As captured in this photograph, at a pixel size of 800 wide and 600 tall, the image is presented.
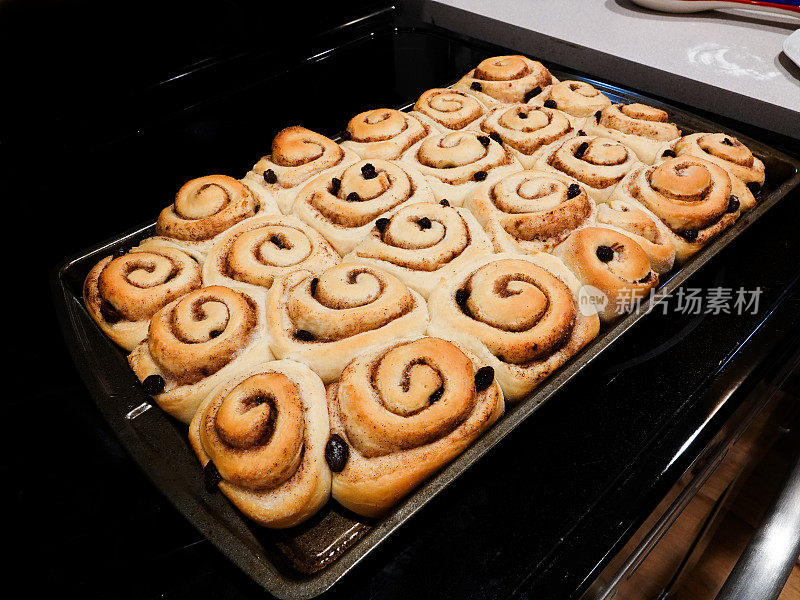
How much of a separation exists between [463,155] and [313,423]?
1.17m

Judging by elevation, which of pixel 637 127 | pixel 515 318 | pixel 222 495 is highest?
pixel 637 127

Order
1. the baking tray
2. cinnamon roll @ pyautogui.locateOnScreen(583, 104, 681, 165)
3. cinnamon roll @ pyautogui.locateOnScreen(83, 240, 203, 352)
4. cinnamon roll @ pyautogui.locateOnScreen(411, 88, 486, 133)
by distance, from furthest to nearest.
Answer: cinnamon roll @ pyautogui.locateOnScreen(411, 88, 486, 133) < cinnamon roll @ pyautogui.locateOnScreen(583, 104, 681, 165) < cinnamon roll @ pyautogui.locateOnScreen(83, 240, 203, 352) < the baking tray

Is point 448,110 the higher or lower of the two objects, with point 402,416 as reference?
higher

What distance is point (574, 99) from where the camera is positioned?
2.37 m

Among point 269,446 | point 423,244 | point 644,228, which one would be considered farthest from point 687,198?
point 269,446

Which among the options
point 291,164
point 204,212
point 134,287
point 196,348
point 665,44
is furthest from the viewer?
point 665,44

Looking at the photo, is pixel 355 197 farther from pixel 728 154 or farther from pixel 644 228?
pixel 728 154

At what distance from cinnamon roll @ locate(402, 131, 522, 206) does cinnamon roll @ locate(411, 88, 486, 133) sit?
0.51ft

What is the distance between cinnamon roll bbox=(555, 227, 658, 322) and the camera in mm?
1616

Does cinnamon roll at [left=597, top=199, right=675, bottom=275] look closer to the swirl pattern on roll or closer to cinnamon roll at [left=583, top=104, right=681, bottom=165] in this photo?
cinnamon roll at [left=583, top=104, right=681, bottom=165]

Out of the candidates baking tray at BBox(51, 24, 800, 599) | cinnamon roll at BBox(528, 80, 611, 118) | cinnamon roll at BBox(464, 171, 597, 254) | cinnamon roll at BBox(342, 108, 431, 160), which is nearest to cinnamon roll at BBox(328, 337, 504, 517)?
baking tray at BBox(51, 24, 800, 599)

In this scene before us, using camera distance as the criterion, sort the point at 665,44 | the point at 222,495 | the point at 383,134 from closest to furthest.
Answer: the point at 222,495 → the point at 383,134 → the point at 665,44

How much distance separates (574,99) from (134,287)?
1850mm

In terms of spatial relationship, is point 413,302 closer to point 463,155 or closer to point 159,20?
point 463,155
